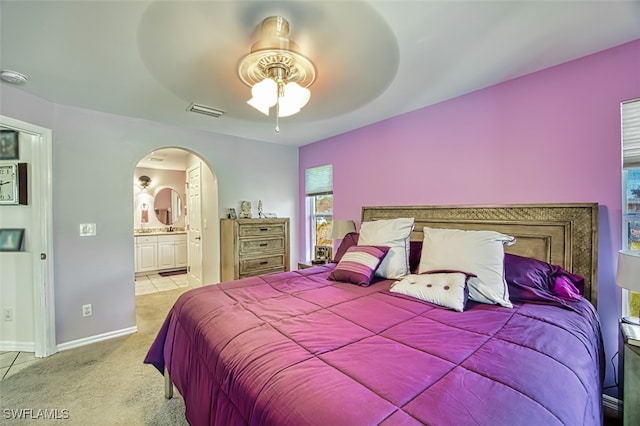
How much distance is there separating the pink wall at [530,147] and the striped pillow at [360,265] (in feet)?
3.13

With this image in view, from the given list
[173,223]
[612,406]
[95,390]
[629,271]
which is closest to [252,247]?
[95,390]

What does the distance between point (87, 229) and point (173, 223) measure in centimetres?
374

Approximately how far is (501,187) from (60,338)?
434 cm

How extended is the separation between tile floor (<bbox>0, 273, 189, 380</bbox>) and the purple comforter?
1.73 m

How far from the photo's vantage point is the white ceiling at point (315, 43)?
1430 mm

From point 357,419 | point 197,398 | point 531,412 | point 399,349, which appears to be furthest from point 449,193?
point 197,398

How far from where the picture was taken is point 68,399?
6.31ft

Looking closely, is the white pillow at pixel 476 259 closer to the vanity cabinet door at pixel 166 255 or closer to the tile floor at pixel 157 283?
the tile floor at pixel 157 283

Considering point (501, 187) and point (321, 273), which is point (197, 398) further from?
point (501, 187)

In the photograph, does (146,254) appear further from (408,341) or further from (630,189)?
(630,189)

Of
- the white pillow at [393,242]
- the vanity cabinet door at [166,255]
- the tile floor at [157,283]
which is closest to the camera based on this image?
the white pillow at [393,242]

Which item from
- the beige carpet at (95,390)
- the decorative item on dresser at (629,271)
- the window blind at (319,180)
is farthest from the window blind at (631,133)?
the beige carpet at (95,390)

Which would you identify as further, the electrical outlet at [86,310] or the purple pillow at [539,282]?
the electrical outlet at [86,310]

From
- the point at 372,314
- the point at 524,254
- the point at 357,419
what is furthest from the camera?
the point at 524,254
